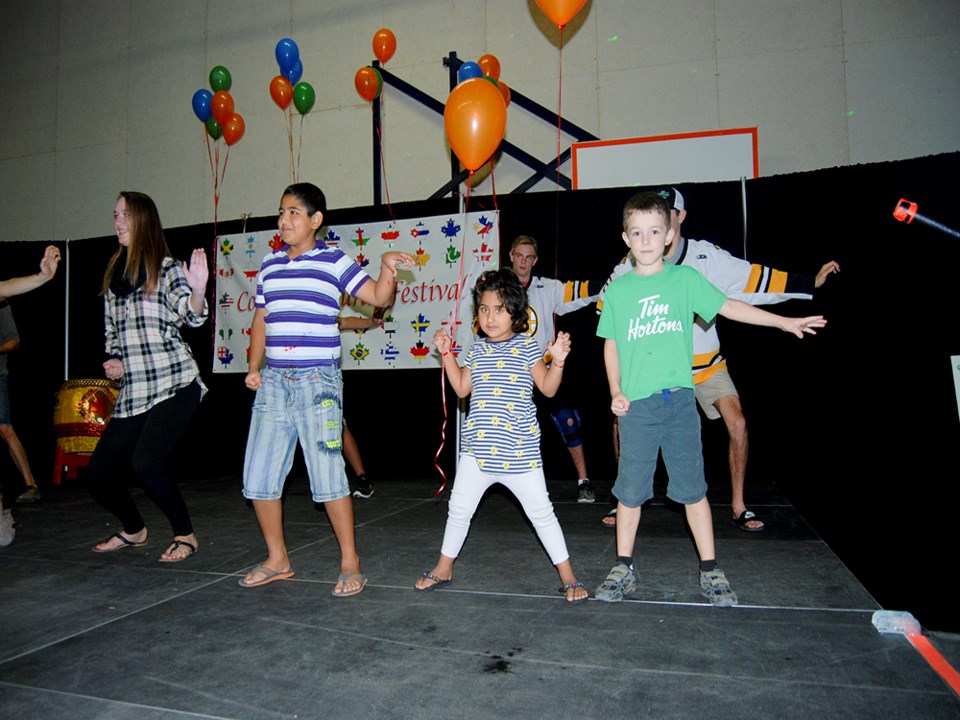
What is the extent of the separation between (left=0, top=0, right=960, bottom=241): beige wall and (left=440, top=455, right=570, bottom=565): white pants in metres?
5.25

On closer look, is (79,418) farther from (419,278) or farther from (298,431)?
(298,431)

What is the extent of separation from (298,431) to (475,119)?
8.88 ft

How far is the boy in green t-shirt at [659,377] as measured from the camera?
9.21ft

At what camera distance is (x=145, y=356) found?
3510 mm

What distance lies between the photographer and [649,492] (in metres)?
2.93

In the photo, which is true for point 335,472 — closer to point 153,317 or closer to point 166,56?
point 153,317

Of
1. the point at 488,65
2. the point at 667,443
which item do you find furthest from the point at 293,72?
the point at 667,443

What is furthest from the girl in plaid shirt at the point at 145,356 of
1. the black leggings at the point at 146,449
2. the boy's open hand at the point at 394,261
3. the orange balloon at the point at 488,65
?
the orange balloon at the point at 488,65

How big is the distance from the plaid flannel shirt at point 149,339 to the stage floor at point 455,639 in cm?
85

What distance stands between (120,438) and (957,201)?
17.0 ft

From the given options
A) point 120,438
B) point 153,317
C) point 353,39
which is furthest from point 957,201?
point 353,39

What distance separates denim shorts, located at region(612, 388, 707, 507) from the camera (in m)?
2.83

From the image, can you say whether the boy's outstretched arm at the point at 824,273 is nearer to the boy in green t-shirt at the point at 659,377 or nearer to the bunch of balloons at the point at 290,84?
the boy in green t-shirt at the point at 659,377

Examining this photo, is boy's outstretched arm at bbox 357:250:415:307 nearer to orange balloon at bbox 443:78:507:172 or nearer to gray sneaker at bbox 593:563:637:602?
gray sneaker at bbox 593:563:637:602
